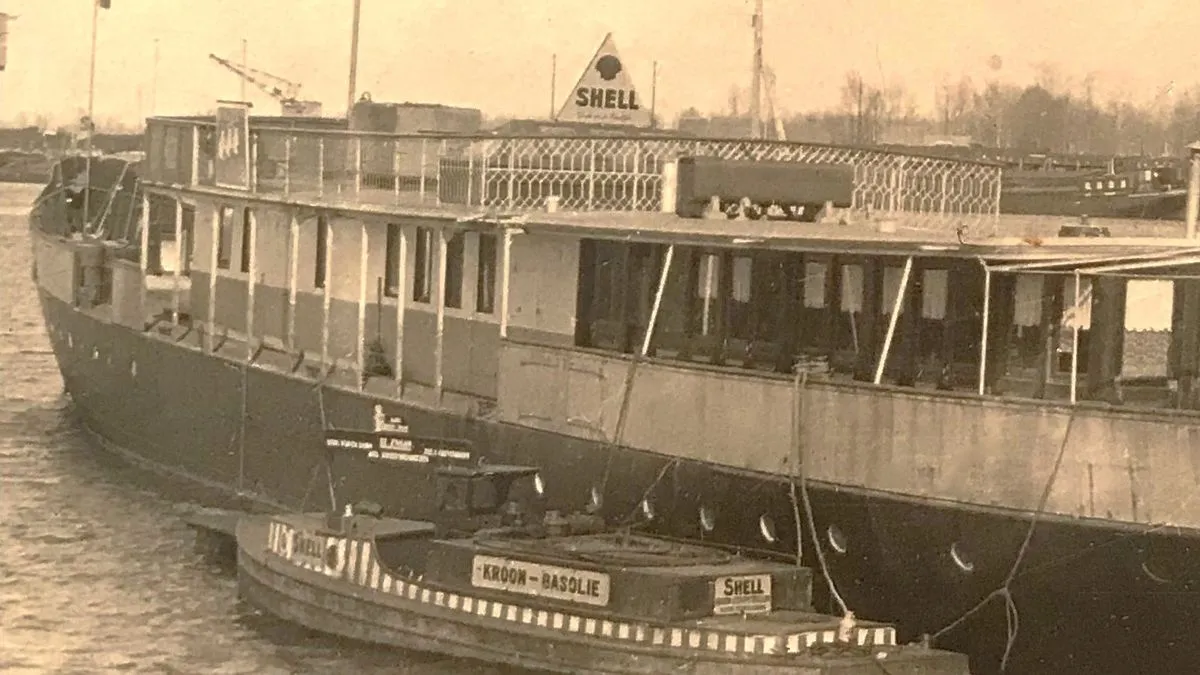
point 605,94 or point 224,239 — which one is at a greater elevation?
point 605,94

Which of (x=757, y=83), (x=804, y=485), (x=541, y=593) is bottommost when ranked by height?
(x=541, y=593)

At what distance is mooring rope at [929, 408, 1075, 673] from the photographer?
69.2 ft

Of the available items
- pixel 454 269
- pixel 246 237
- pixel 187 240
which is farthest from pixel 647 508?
pixel 187 240

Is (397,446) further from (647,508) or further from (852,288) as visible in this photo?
(852,288)

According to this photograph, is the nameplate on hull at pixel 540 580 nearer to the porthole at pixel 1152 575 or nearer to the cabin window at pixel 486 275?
the porthole at pixel 1152 575

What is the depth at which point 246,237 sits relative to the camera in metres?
35.4

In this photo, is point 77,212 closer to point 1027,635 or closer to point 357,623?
point 357,623

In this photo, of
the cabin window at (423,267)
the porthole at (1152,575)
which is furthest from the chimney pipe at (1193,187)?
the cabin window at (423,267)

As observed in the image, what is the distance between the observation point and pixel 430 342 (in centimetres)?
3003

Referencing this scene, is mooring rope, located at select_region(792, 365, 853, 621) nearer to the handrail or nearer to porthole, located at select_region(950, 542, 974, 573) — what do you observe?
porthole, located at select_region(950, 542, 974, 573)

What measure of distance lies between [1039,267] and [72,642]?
452 inches

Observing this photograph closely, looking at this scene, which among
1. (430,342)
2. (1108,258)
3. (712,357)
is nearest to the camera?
(1108,258)

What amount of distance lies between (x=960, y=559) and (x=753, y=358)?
356 centimetres

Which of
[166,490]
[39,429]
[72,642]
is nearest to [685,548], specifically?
[72,642]
